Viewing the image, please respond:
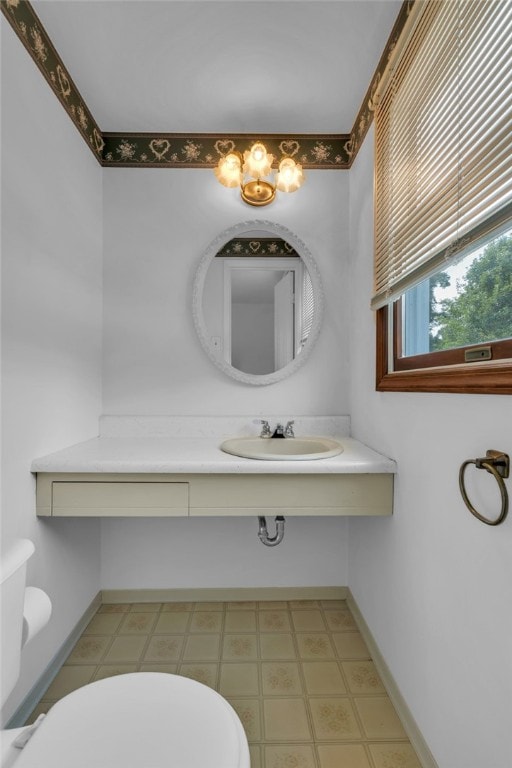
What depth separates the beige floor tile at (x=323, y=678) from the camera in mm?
1480

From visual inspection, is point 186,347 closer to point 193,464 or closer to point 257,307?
point 257,307

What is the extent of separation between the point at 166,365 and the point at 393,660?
156cm

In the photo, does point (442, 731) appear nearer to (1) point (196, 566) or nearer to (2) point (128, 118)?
(1) point (196, 566)

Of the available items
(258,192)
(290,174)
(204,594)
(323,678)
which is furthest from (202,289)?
(323,678)

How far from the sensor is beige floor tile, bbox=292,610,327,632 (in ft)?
5.99

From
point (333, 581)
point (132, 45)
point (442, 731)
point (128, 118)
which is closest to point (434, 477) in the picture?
point (442, 731)

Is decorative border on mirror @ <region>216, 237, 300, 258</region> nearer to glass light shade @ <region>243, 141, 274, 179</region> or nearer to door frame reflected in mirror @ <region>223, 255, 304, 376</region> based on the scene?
door frame reflected in mirror @ <region>223, 255, 304, 376</region>

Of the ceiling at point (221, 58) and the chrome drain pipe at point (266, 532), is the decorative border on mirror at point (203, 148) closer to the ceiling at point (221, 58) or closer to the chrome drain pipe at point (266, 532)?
the ceiling at point (221, 58)

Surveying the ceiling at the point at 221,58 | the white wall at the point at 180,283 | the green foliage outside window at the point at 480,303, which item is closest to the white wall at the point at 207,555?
the white wall at the point at 180,283

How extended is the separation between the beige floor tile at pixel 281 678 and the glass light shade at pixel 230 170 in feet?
6.82

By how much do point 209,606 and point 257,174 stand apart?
2093 millimetres

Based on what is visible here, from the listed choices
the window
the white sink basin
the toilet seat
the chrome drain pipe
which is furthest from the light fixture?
the toilet seat

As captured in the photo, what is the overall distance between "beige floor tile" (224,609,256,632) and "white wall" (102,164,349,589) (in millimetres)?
146

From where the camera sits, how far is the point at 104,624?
185 centimetres
